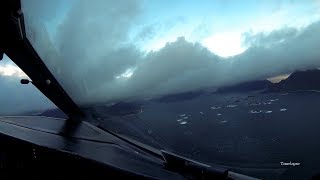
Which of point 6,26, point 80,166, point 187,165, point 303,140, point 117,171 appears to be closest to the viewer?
point 6,26

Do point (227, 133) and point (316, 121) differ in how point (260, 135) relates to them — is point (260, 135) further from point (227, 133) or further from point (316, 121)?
point (316, 121)

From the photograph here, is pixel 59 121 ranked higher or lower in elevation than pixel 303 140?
higher

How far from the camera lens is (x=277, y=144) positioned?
15862 cm

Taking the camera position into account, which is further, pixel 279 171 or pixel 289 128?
pixel 289 128

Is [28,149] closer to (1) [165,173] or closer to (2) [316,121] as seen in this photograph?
(1) [165,173]

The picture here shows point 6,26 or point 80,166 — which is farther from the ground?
point 6,26

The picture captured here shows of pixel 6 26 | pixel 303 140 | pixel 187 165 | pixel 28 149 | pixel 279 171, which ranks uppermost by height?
pixel 6 26

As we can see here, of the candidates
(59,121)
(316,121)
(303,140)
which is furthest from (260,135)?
(59,121)

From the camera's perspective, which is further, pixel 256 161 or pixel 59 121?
pixel 256 161

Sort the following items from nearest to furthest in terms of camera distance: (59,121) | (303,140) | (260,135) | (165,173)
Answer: (165,173), (59,121), (303,140), (260,135)

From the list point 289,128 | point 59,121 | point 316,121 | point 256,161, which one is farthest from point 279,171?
point 59,121

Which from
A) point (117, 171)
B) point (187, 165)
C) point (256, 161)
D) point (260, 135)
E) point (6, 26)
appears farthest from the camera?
point (260, 135)

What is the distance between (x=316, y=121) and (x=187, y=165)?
226321mm

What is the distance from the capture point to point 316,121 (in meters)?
195
